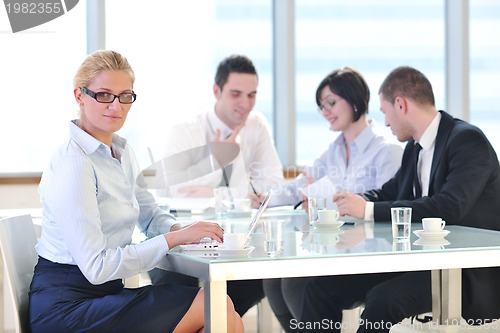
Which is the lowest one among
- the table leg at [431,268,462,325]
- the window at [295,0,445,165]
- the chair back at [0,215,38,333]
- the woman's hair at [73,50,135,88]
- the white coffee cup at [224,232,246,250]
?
the table leg at [431,268,462,325]

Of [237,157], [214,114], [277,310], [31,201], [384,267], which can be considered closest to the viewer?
[384,267]

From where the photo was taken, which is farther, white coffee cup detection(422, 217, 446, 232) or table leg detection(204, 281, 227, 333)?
white coffee cup detection(422, 217, 446, 232)

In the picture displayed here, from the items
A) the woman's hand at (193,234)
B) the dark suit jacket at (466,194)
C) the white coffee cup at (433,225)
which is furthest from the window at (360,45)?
the woman's hand at (193,234)

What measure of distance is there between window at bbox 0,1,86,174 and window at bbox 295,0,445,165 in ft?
5.54

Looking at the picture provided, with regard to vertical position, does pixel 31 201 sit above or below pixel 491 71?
below

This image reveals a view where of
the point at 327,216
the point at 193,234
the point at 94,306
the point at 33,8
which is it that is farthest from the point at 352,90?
the point at 33,8

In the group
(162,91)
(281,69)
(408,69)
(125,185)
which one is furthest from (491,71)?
(125,185)

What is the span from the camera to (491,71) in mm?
6207

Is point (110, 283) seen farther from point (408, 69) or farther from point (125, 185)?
point (408, 69)

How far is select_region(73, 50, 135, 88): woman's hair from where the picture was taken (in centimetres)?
232

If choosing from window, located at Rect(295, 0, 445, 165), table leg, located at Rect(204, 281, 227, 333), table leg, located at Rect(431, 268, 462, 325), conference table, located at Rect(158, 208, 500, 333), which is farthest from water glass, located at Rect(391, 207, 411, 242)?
window, located at Rect(295, 0, 445, 165)

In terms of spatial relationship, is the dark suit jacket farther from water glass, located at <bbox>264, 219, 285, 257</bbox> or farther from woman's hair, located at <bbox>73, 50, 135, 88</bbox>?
woman's hair, located at <bbox>73, 50, 135, 88</bbox>

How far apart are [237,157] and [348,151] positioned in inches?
25.5

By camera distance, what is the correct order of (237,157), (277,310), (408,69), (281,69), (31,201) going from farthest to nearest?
(281,69) < (31,201) < (237,157) < (277,310) < (408,69)
